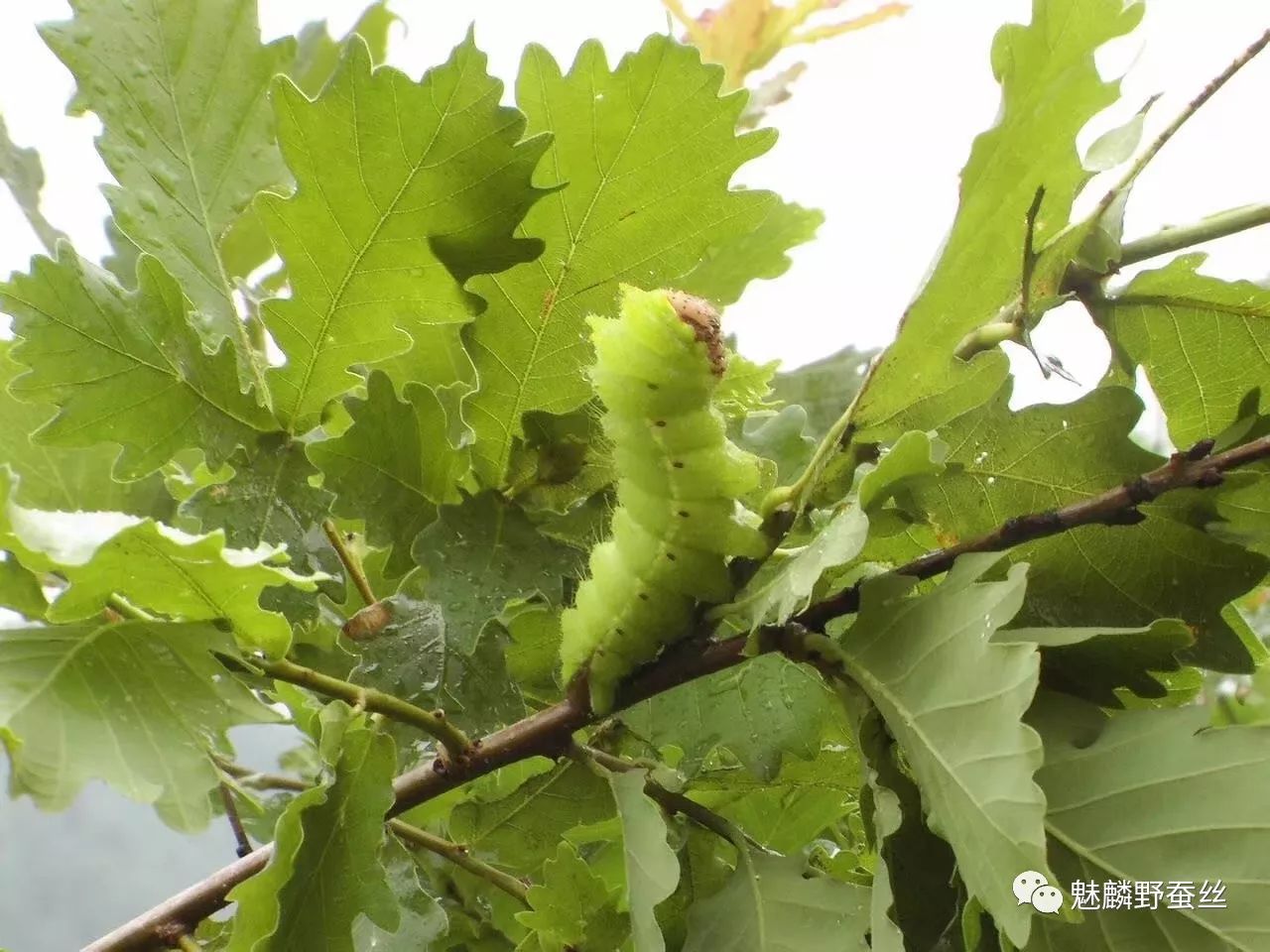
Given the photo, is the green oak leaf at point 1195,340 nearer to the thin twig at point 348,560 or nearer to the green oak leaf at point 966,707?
the green oak leaf at point 966,707

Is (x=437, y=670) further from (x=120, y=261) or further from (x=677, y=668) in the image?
(x=120, y=261)

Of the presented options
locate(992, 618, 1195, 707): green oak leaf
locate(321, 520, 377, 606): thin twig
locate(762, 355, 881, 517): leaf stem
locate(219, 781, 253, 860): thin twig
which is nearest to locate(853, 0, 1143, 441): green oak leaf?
locate(762, 355, 881, 517): leaf stem

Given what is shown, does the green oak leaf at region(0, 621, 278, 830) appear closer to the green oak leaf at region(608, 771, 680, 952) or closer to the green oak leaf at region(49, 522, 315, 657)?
the green oak leaf at region(49, 522, 315, 657)

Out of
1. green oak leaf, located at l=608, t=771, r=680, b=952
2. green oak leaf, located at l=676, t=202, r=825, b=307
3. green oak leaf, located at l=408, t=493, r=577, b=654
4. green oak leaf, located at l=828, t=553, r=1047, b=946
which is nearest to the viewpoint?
green oak leaf, located at l=828, t=553, r=1047, b=946

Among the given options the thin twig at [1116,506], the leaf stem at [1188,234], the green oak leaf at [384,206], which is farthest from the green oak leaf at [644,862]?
the leaf stem at [1188,234]

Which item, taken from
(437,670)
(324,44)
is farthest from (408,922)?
(324,44)

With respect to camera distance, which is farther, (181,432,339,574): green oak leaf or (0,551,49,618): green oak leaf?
(181,432,339,574): green oak leaf
